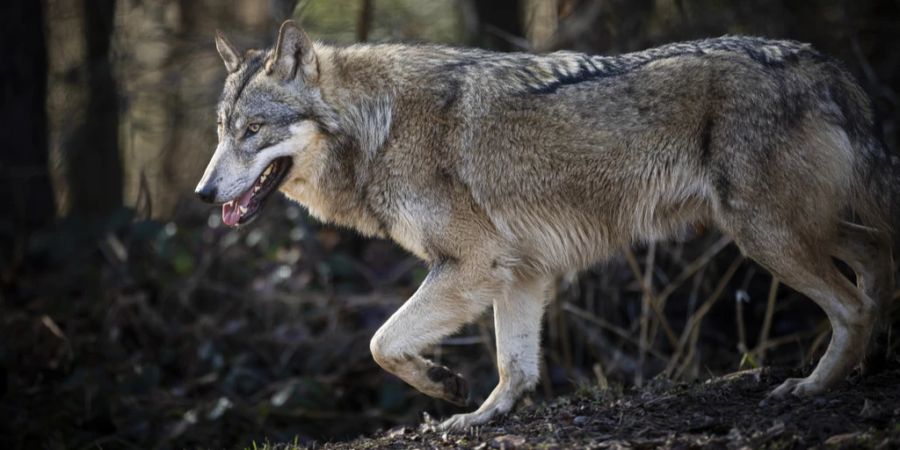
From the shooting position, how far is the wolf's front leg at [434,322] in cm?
520

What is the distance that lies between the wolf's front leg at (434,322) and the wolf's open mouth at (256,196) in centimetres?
101

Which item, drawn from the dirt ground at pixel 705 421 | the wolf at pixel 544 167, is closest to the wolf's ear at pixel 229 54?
the wolf at pixel 544 167

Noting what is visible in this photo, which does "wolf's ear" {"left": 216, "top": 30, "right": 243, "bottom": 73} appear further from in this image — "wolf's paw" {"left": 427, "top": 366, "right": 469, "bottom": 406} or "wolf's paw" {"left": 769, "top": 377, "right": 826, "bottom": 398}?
"wolf's paw" {"left": 769, "top": 377, "right": 826, "bottom": 398}

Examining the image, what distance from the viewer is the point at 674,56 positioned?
17.7 feet

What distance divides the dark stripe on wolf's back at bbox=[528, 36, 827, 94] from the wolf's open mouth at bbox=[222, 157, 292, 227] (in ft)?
4.87

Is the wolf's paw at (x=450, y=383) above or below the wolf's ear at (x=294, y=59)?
below

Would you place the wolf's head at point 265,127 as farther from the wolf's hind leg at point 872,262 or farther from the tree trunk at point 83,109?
the tree trunk at point 83,109

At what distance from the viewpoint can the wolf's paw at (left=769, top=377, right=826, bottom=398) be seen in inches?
196

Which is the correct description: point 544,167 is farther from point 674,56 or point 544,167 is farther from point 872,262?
point 872,262

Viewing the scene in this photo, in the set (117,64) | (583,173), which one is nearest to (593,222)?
(583,173)

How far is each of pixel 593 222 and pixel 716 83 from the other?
1017 millimetres

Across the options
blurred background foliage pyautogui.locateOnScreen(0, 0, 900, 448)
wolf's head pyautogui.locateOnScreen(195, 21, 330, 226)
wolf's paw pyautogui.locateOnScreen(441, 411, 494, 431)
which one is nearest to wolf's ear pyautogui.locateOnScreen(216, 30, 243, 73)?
wolf's head pyautogui.locateOnScreen(195, 21, 330, 226)

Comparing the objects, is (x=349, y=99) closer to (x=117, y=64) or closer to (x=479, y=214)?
(x=479, y=214)

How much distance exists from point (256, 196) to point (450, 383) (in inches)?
59.2
